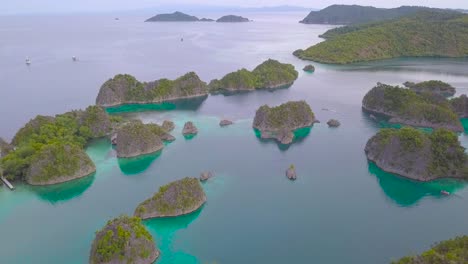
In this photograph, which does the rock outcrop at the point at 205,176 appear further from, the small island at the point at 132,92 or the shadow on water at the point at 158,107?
the small island at the point at 132,92

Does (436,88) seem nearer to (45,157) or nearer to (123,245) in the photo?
(123,245)

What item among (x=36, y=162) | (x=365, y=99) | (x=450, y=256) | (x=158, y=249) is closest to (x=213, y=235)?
(x=158, y=249)

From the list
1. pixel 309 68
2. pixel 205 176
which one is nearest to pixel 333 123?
pixel 205 176

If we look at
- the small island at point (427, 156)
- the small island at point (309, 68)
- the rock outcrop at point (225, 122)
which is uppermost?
the small island at point (427, 156)

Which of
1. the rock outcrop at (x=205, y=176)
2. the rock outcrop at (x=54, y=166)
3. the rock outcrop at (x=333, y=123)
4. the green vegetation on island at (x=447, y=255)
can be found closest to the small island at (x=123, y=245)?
the rock outcrop at (x=205, y=176)

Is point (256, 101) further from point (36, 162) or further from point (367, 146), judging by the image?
point (36, 162)

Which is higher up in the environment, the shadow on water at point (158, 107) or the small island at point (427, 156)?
the small island at point (427, 156)
